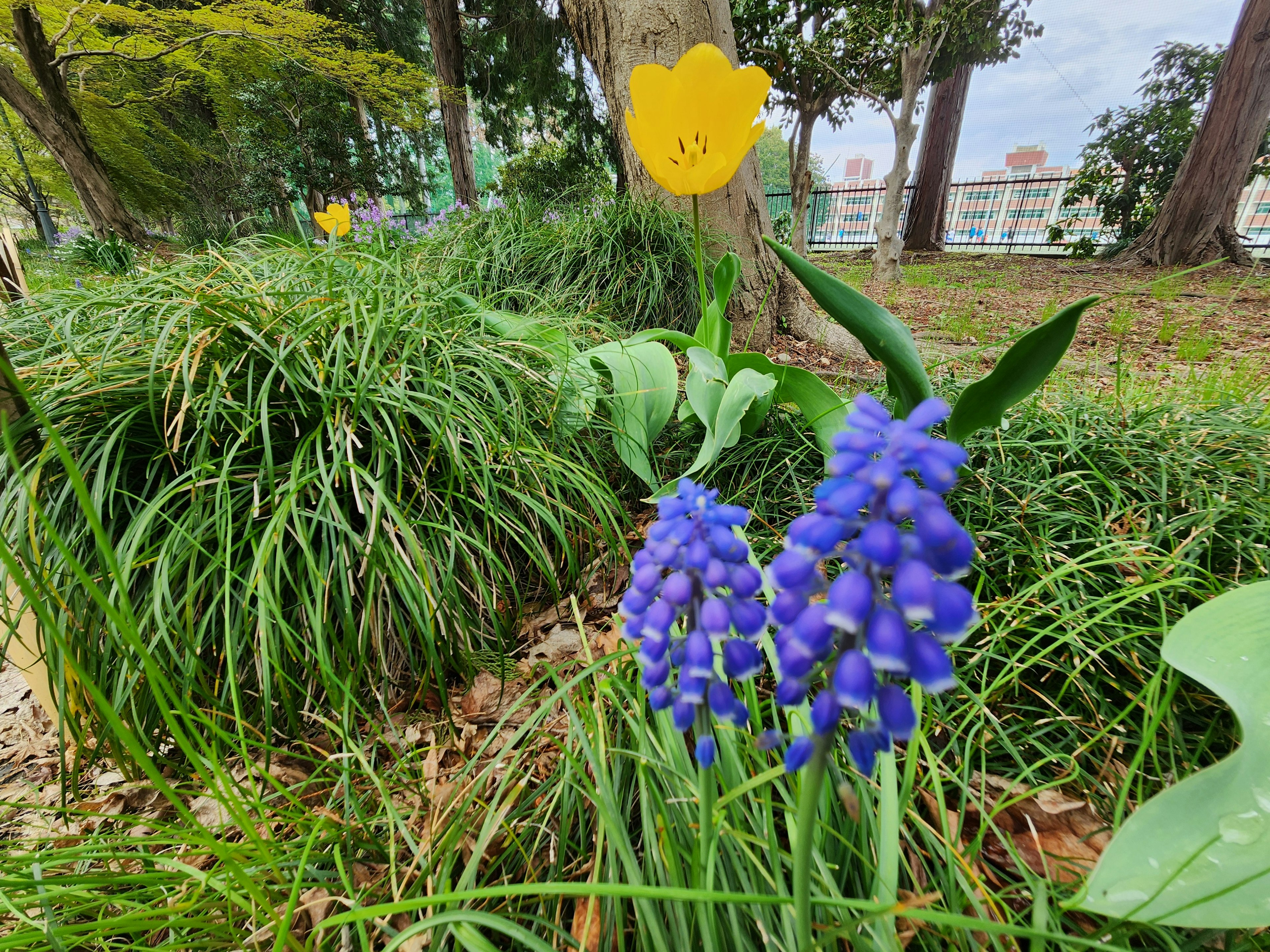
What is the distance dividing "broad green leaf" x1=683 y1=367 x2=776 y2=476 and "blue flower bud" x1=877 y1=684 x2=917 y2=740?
0.79 m

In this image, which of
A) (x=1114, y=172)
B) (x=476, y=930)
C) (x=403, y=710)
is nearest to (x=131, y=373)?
(x=403, y=710)

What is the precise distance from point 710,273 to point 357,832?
2523 millimetres

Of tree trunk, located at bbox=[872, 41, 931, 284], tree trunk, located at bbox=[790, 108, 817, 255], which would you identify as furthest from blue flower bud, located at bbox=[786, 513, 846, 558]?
tree trunk, located at bbox=[872, 41, 931, 284]

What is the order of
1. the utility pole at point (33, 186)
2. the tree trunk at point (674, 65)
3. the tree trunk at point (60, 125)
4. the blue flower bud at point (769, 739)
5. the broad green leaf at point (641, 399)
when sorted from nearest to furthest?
the blue flower bud at point (769, 739) < the broad green leaf at point (641, 399) < the tree trunk at point (674, 65) < the tree trunk at point (60, 125) < the utility pole at point (33, 186)

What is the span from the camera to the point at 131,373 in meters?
1.23

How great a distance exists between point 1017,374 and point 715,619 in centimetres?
92

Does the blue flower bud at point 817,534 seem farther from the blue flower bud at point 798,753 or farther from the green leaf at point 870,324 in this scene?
the green leaf at point 870,324

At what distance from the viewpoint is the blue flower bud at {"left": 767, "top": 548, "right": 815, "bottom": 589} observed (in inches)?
14.8

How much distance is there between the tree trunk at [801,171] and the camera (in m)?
7.45

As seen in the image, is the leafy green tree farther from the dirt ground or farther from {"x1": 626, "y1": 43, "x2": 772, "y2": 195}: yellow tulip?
{"x1": 626, "y1": 43, "x2": 772, "y2": 195}: yellow tulip

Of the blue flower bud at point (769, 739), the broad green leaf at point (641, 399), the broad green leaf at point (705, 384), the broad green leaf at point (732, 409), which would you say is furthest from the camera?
the broad green leaf at point (641, 399)

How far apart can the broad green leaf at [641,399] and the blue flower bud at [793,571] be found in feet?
3.26

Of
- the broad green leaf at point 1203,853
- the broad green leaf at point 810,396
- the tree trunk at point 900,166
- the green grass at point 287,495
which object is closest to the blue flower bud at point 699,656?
the broad green leaf at point 1203,853

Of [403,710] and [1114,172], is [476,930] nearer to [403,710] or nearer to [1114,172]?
[403,710]
